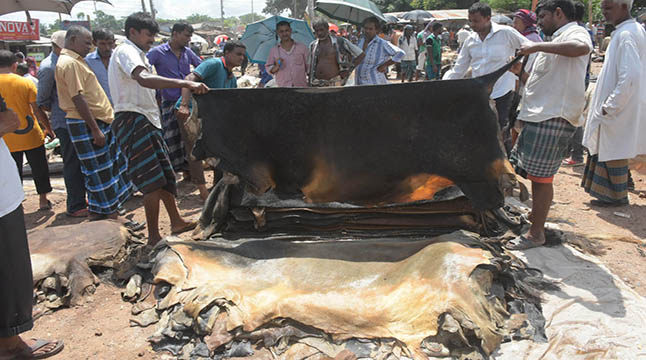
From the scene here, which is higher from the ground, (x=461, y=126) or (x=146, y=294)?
(x=461, y=126)

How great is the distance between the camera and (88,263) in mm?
→ 3088

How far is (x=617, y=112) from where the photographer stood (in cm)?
374

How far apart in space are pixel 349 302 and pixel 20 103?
14.2 ft

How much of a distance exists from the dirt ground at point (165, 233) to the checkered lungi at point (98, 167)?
1.24 ft

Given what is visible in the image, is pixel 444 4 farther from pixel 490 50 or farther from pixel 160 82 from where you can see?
pixel 160 82

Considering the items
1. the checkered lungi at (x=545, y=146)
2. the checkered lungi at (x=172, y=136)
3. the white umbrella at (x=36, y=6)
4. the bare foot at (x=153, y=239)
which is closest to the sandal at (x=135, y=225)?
the bare foot at (x=153, y=239)

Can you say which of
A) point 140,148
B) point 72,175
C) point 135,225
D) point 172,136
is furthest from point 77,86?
point 172,136

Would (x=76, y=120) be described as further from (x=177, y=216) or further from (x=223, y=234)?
(x=223, y=234)

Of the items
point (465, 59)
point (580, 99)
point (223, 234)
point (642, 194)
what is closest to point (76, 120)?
point (223, 234)

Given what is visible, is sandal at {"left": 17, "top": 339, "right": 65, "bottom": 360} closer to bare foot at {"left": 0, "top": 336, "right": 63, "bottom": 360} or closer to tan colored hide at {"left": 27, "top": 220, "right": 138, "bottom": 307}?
bare foot at {"left": 0, "top": 336, "right": 63, "bottom": 360}

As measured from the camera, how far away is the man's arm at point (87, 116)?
3764 millimetres

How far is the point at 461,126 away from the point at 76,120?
11.4 ft

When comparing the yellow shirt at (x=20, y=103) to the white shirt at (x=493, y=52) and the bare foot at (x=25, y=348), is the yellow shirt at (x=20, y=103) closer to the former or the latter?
the bare foot at (x=25, y=348)

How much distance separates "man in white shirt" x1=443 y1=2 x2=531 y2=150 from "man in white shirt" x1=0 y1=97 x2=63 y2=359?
389cm
